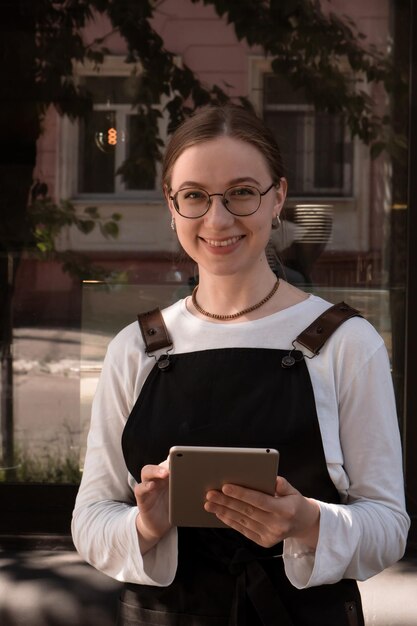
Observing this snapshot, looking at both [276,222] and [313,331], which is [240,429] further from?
[276,222]

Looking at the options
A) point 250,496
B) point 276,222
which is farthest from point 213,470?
point 276,222

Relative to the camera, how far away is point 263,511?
1799mm

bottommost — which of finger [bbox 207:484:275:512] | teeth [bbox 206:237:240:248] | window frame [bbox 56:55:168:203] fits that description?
finger [bbox 207:484:275:512]

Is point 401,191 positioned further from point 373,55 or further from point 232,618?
point 232,618

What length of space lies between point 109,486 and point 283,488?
0.44 m

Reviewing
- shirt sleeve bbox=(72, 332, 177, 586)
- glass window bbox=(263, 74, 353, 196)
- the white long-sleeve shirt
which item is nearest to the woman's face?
the white long-sleeve shirt

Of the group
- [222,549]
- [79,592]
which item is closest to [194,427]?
[222,549]

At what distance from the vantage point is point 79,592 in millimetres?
4070

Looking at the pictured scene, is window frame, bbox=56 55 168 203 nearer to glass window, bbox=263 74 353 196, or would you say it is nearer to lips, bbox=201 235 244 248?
glass window, bbox=263 74 353 196

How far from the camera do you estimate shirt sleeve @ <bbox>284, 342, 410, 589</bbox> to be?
6.38ft

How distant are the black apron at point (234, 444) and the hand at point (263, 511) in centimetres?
13

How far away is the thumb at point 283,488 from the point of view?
1791 mm

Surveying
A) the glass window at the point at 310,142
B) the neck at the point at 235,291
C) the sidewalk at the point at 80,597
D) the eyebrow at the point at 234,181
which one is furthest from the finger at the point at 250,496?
the glass window at the point at 310,142

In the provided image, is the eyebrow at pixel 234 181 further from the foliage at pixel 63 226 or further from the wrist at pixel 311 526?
the foliage at pixel 63 226
